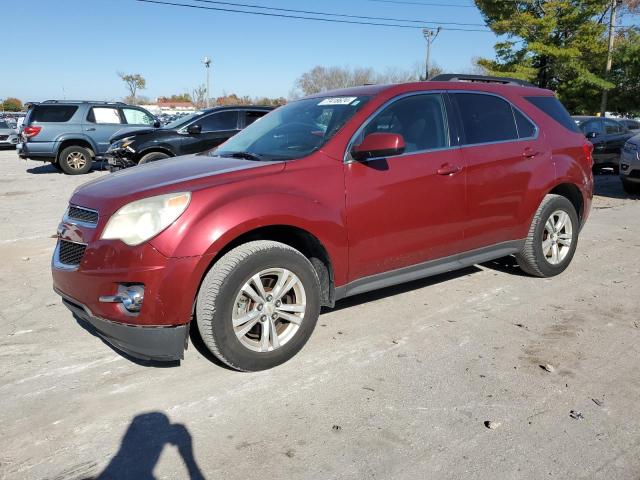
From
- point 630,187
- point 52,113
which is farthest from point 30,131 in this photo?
point 630,187

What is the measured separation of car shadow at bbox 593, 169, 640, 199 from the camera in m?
10.9

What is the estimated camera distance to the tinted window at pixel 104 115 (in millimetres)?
14809

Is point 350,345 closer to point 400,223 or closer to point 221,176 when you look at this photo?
point 400,223

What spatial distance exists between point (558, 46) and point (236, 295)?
30.5 m

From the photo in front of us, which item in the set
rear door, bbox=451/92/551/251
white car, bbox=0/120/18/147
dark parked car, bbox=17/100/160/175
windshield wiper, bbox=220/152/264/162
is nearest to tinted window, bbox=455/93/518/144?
rear door, bbox=451/92/551/251

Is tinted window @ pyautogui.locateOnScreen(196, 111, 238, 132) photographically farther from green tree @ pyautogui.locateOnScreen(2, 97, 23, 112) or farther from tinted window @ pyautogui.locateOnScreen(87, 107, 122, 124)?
green tree @ pyautogui.locateOnScreen(2, 97, 23, 112)

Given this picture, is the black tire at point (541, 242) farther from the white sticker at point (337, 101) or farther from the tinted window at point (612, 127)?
the tinted window at point (612, 127)

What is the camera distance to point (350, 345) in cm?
373

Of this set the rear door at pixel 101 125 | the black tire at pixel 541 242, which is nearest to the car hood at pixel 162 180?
the black tire at pixel 541 242

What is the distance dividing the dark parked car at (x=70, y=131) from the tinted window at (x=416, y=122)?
1261 cm

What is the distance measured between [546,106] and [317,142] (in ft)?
8.58

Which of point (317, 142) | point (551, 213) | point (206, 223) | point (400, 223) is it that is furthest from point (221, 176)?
point (551, 213)

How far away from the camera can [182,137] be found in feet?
34.8

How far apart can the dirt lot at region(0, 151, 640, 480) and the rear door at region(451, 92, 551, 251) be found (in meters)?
0.67
